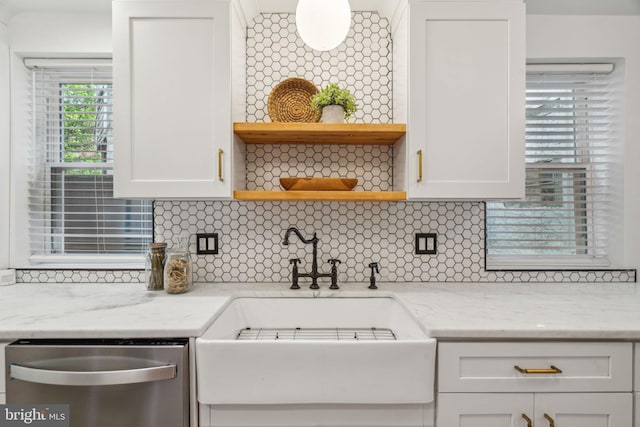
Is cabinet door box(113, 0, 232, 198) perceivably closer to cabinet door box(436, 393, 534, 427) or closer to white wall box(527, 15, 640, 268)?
cabinet door box(436, 393, 534, 427)

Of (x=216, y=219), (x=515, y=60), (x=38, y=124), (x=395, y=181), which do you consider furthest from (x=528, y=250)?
(x=38, y=124)

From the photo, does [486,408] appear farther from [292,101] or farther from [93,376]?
[292,101]

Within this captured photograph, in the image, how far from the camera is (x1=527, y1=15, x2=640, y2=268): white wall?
6.09 feet

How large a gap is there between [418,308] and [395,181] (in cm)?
69

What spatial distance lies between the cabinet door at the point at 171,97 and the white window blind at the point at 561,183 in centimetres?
157

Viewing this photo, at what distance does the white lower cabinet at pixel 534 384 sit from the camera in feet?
3.74

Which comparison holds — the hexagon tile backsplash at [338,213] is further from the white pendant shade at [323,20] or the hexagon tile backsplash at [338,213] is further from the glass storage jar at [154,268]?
the white pendant shade at [323,20]

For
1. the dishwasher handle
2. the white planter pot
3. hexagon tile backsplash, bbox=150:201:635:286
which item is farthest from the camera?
hexagon tile backsplash, bbox=150:201:635:286

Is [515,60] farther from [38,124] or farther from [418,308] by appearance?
[38,124]

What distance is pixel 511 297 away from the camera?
61.3 inches

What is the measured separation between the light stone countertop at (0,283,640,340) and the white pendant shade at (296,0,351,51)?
105 centimetres

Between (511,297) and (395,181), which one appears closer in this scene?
(511,297)

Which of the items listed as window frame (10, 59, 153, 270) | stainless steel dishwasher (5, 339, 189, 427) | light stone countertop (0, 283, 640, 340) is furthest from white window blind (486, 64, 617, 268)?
window frame (10, 59, 153, 270)

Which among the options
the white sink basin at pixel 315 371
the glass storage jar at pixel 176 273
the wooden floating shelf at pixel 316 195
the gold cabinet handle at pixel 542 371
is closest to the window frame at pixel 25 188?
the glass storage jar at pixel 176 273
